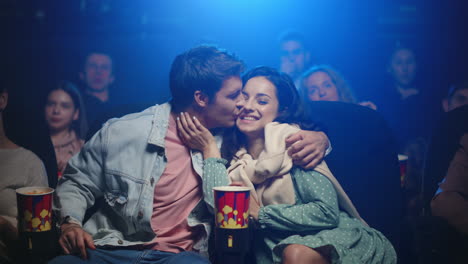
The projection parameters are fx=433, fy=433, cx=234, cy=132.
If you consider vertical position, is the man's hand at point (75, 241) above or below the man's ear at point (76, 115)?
below

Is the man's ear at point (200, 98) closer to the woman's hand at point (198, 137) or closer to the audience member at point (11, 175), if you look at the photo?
the woman's hand at point (198, 137)

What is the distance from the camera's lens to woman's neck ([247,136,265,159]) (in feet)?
6.86

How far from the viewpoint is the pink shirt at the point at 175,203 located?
75.8 inches

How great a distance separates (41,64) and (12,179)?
2.26ft

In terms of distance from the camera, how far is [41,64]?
2.53 m

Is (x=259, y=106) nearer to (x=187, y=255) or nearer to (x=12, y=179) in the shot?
(x=187, y=255)

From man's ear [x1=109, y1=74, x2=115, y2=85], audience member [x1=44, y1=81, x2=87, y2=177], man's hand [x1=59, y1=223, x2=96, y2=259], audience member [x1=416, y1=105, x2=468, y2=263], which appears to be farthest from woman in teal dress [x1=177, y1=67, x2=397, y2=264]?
audience member [x1=44, y1=81, x2=87, y2=177]

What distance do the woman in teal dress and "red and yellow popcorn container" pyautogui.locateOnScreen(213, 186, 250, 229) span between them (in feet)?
0.84

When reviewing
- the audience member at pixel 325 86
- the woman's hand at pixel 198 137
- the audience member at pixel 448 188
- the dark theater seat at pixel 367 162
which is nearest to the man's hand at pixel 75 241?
the woman's hand at pixel 198 137

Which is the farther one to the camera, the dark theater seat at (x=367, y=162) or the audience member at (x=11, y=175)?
the audience member at (x=11, y=175)

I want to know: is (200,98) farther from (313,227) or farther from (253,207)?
(313,227)

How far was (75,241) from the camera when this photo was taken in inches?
70.6

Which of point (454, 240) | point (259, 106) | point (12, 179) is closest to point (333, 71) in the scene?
point (259, 106)

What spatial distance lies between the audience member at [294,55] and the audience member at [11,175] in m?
1.45
